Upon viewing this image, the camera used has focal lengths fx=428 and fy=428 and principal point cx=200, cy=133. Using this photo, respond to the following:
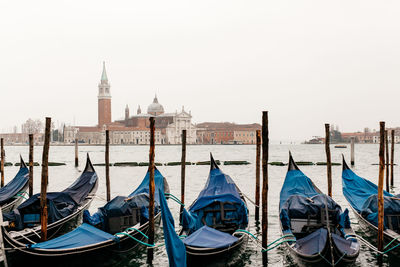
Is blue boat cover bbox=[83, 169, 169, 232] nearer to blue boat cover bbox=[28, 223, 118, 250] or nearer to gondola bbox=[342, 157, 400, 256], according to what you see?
blue boat cover bbox=[28, 223, 118, 250]

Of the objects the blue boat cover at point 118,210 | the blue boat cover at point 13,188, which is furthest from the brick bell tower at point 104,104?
the blue boat cover at point 118,210

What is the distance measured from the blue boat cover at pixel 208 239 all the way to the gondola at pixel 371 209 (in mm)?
2013

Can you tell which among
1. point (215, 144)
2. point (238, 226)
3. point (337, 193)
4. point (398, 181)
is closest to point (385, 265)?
point (238, 226)

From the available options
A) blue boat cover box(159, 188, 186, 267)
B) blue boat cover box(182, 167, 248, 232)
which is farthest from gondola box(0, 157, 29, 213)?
blue boat cover box(159, 188, 186, 267)

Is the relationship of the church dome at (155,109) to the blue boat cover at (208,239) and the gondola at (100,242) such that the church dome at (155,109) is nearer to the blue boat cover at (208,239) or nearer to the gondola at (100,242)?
the gondola at (100,242)

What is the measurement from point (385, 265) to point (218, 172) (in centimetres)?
328

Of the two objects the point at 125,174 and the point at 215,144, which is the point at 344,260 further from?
the point at 215,144

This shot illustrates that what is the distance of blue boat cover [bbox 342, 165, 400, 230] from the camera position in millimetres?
6027

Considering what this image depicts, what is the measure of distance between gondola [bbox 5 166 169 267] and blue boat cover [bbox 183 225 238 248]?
76 centimetres

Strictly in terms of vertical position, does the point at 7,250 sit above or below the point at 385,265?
above

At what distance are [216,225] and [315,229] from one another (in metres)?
1.39

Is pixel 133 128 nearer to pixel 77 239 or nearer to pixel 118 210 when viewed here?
pixel 118 210

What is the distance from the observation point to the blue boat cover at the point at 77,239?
15.3ft

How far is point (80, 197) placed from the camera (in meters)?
8.24
